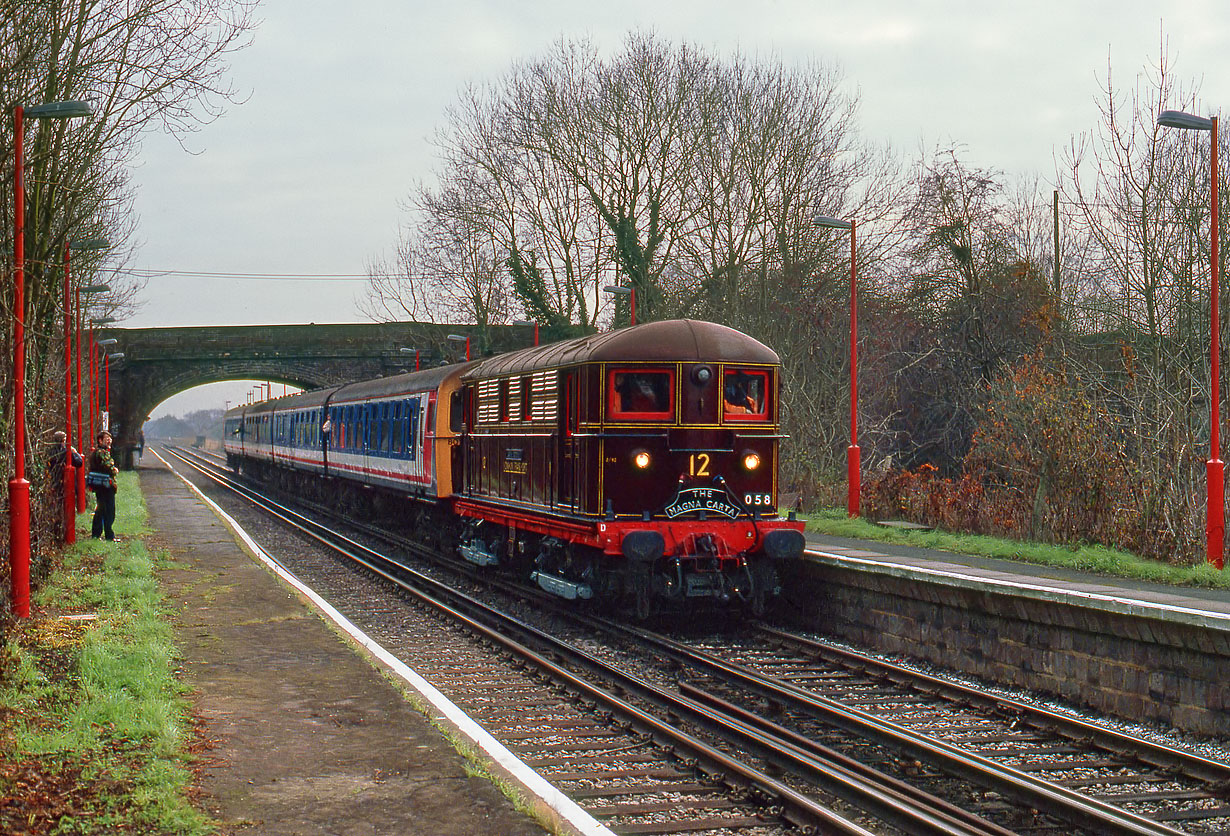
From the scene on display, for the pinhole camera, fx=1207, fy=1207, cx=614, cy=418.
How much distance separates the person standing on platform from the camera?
1922 centimetres

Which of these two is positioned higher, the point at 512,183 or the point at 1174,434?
the point at 512,183

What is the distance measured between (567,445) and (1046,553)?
6559mm

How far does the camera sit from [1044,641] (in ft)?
33.1

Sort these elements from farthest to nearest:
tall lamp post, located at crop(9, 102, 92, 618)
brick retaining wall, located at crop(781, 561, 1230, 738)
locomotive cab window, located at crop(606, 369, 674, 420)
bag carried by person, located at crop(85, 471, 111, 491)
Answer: bag carried by person, located at crop(85, 471, 111, 491) → locomotive cab window, located at crop(606, 369, 674, 420) → tall lamp post, located at crop(9, 102, 92, 618) → brick retaining wall, located at crop(781, 561, 1230, 738)

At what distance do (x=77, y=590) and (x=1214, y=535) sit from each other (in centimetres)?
1306

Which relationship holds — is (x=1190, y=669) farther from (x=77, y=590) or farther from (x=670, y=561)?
(x=77, y=590)

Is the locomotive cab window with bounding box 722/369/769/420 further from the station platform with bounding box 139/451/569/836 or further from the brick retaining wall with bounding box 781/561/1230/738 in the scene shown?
the station platform with bounding box 139/451/569/836

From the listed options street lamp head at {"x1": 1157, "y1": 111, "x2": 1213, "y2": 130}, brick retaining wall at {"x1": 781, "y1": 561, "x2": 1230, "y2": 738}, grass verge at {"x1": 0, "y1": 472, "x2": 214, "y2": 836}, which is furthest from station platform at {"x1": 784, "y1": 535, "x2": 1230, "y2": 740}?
grass verge at {"x1": 0, "y1": 472, "x2": 214, "y2": 836}

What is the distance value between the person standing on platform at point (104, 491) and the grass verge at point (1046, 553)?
11.5 meters

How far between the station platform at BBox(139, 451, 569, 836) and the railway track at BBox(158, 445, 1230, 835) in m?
0.83

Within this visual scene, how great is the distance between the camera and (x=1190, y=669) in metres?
8.66

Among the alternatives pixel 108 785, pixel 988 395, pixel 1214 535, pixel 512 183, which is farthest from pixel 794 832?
pixel 512 183

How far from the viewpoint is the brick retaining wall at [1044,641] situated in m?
8.61

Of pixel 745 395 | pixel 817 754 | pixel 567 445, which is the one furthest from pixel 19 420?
pixel 817 754
